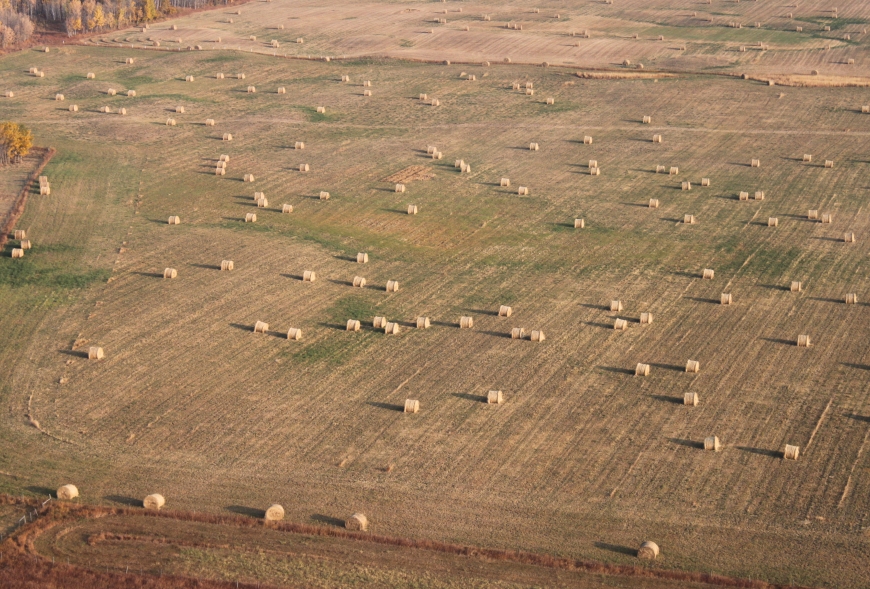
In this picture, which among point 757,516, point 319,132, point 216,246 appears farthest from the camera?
point 319,132

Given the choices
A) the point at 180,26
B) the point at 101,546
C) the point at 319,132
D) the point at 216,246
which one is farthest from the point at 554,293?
the point at 180,26

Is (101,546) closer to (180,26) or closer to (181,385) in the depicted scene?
(181,385)

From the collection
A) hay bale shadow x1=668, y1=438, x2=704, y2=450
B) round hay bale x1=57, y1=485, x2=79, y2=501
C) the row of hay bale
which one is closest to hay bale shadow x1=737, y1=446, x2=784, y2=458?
hay bale shadow x1=668, y1=438, x2=704, y2=450

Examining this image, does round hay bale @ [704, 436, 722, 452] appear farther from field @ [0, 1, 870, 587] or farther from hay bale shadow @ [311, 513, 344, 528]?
hay bale shadow @ [311, 513, 344, 528]

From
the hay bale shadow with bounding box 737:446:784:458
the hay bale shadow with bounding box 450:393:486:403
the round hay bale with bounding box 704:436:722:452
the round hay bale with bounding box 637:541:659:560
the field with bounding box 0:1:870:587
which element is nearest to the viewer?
the round hay bale with bounding box 637:541:659:560

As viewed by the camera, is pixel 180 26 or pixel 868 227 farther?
pixel 180 26

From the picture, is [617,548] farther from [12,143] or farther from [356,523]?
[12,143]
